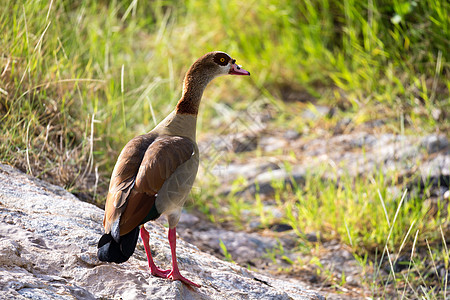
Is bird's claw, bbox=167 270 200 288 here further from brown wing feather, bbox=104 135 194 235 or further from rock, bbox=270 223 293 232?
rock, bbox=270 223 293 232

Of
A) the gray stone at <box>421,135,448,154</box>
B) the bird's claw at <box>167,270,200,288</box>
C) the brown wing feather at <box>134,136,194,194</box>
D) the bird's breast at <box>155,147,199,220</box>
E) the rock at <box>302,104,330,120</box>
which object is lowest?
the rock at <box>302,104,330,120</box>

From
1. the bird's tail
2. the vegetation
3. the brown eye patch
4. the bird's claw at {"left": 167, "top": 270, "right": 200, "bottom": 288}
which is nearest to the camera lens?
the bird's tail

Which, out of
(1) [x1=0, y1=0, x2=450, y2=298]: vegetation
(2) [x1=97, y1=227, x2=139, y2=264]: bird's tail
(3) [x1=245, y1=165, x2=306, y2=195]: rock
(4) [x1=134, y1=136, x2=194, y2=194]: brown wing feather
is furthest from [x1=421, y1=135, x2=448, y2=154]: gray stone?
(2) [x1=97, y1=227, x2=139, y2=264]: bird's tail

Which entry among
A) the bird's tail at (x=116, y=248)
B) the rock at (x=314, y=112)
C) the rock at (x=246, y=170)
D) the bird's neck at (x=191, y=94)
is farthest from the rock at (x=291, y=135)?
the bird's tail at (x=116, y=248)

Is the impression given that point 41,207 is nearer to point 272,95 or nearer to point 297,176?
point 297,176

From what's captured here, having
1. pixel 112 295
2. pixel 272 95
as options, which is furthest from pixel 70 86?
pixel 272 95

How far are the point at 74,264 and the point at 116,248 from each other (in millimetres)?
251

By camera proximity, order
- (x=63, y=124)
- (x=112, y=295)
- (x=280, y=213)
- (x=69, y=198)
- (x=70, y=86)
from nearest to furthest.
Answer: (x=112, y=295), (x=69, y=198), (x=63, y=124), (x=70, y=86), (x=280, y=213)

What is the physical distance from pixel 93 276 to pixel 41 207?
21.3 inches

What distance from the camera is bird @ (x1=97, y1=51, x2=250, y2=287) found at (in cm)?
207

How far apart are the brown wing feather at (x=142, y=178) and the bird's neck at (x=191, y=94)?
9.8 inches

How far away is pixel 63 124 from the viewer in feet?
11.5

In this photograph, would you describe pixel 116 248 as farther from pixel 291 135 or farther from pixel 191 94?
pixel 291 135

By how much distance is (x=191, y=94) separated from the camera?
8.73 feet
